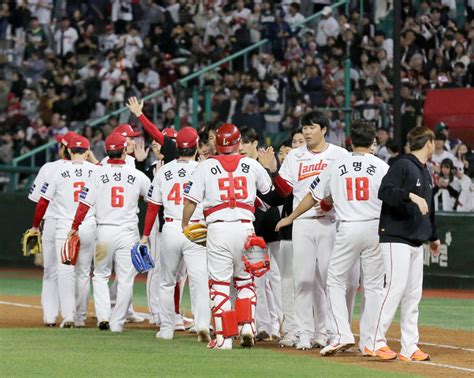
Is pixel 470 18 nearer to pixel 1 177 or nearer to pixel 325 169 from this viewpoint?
pixel 1 177

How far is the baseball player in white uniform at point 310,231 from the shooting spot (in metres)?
11.7

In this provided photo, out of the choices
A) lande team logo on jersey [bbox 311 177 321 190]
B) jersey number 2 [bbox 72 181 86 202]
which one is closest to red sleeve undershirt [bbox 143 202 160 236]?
jersey number 2 [bbox 72 181 86 202]

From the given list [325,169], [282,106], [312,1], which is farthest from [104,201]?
[312,1]

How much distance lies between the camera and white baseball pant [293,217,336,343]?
11.6 meters

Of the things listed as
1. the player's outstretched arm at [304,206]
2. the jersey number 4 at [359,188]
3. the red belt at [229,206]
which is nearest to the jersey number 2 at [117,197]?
the red belt at [229,206]

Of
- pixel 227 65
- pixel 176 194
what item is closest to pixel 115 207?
pixel 176 194

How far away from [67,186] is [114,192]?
117 centimetres

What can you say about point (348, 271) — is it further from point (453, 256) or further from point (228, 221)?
point (453, 256)

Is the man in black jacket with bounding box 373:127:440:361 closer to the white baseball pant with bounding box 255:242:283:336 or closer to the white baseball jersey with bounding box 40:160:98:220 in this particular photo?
the white baseball pant with bounding box 255:242:283:336

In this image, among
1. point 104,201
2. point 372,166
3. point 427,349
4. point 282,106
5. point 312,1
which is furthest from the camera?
point 312,1

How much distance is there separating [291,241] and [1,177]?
13.4 metres

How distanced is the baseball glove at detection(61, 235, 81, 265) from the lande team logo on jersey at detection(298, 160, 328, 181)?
317 cm

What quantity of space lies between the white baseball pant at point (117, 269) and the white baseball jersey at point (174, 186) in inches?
31.4

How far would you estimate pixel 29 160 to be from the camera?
2547cm
